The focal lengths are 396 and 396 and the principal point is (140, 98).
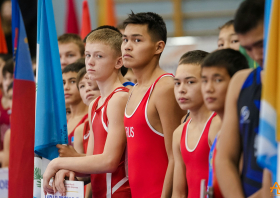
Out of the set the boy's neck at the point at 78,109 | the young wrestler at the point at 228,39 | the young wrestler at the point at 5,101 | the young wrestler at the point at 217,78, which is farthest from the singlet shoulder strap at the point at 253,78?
the boy's neck at the point at 78,109

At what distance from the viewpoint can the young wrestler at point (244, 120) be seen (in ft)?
5.27

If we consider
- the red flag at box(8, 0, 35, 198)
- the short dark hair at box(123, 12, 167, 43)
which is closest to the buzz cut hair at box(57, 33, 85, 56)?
the red flag at box(8, 0, 35, 198)

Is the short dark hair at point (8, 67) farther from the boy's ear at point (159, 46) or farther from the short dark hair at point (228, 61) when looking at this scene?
the short dark hair at point (228, 61)

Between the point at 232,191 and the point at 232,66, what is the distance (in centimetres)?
56

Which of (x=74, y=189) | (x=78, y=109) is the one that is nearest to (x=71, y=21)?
(x=78, y=109)

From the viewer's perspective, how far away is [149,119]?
2473 mm

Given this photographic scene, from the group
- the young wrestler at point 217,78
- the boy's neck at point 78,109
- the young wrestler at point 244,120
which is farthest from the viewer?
the boy's neck at point 78,109

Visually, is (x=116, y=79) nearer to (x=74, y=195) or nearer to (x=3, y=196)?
(x=74, y=195)

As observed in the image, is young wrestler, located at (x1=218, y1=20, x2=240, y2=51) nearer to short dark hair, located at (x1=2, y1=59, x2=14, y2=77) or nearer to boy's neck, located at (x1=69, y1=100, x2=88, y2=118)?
boy's neck, located at (x1=69, y1=100, x2=88, y2=118)

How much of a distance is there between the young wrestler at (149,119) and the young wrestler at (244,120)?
0.74 metres

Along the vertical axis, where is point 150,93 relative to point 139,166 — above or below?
above

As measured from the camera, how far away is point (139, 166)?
2496 millimetres

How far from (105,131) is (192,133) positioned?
72cm

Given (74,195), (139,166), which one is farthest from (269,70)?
(74,195)
